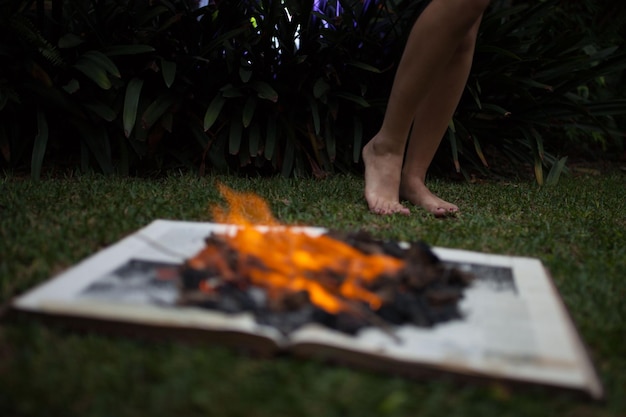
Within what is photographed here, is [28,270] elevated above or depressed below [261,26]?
below

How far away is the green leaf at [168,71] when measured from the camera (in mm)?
2742

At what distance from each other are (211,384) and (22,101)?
7.75 feet

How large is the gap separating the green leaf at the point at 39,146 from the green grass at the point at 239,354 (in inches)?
4.3

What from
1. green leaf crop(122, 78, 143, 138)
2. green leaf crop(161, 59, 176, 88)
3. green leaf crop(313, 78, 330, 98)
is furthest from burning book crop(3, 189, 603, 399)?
green leaf crop(313, 78, 330, 98)

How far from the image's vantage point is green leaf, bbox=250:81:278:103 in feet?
9.44

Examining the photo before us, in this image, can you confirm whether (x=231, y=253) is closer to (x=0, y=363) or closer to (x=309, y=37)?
(x=0, y=363)

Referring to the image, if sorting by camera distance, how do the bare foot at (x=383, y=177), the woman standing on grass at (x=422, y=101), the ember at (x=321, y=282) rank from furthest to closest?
the bare foot at (x=383, y=177) → the woman standing on grass at (x=422, y=101) → the ember at (x=321, y=282)

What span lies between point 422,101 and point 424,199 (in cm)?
45

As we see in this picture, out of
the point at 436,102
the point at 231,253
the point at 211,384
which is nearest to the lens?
the point at 211,384

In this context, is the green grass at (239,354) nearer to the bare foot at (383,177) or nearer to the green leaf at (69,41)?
the bare foot at (383,177)

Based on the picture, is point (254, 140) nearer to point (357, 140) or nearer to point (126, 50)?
point (357, 140)

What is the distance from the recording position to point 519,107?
3566mm

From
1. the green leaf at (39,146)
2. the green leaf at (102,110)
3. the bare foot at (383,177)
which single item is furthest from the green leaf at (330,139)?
the green leaf at (39,146)

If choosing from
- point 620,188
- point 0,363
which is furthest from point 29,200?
point 620,188
